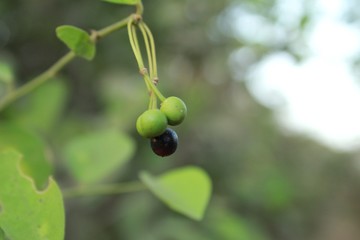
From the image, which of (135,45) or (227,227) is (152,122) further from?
(227,227)

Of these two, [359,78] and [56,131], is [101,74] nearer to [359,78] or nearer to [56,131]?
[56,131]

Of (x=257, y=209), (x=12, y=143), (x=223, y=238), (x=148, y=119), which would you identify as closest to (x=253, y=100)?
(x=257, y=209)

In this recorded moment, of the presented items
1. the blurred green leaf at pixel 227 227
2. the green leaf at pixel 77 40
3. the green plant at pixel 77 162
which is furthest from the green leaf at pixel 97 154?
the blurred green leaf at pixel 227 227

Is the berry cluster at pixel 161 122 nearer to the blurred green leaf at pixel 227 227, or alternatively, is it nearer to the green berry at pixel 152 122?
the green berry at pixel 152 122

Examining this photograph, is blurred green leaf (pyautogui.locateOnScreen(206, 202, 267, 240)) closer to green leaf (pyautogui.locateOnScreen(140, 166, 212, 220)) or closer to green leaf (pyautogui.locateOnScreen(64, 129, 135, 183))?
green leaf (pyautogui.locateOnScreen(64, 129, 135, 183))

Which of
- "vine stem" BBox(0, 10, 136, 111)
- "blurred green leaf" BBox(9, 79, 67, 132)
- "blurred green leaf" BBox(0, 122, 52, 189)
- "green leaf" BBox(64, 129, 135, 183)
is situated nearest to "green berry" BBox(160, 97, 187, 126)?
"vine stem" BBox(0, 10, 136, 111)
